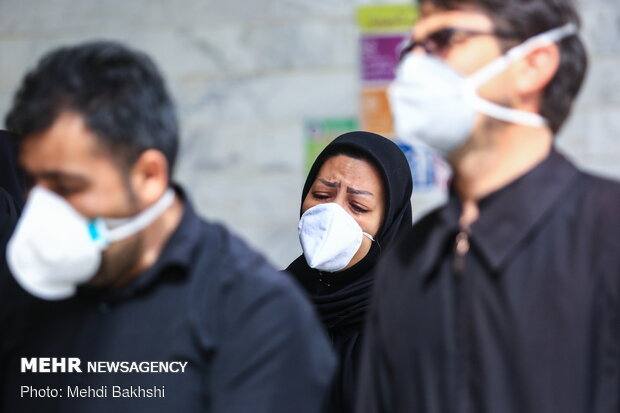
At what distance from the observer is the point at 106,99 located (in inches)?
84.4

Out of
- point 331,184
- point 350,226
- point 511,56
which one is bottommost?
point 350,226

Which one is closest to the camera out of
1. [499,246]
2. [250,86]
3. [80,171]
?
[499,246]

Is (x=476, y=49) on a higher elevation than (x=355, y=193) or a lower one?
higher

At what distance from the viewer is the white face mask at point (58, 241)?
2.13 m

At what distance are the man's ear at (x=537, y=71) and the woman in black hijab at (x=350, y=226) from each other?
47.8 inches

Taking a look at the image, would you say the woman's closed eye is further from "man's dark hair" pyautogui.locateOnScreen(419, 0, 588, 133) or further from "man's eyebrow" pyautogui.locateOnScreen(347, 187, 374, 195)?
"man's dark hair" pyautogui.locateOnScreen(419, 0, 588, 133)

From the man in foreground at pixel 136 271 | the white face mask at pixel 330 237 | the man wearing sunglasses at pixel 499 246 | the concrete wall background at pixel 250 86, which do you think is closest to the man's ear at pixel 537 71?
the man wearing sunglasses at pixel 499 246

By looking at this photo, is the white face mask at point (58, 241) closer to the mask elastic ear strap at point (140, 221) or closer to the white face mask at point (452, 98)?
the mask elastic ear strap at point (140, 221)

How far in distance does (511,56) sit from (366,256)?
133 centimetres

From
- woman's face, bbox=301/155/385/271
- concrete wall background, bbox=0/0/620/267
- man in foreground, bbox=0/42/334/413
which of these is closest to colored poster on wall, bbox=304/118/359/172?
concrete wall background, bbox=0/0/620/267

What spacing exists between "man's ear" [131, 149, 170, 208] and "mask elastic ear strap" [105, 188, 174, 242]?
0.01 meters

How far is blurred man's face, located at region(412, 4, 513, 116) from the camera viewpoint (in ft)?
6.79

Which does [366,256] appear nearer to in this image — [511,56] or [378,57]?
[511,56]

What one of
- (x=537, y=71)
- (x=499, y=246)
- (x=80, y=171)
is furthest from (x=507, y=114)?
(x=80, y=171)
